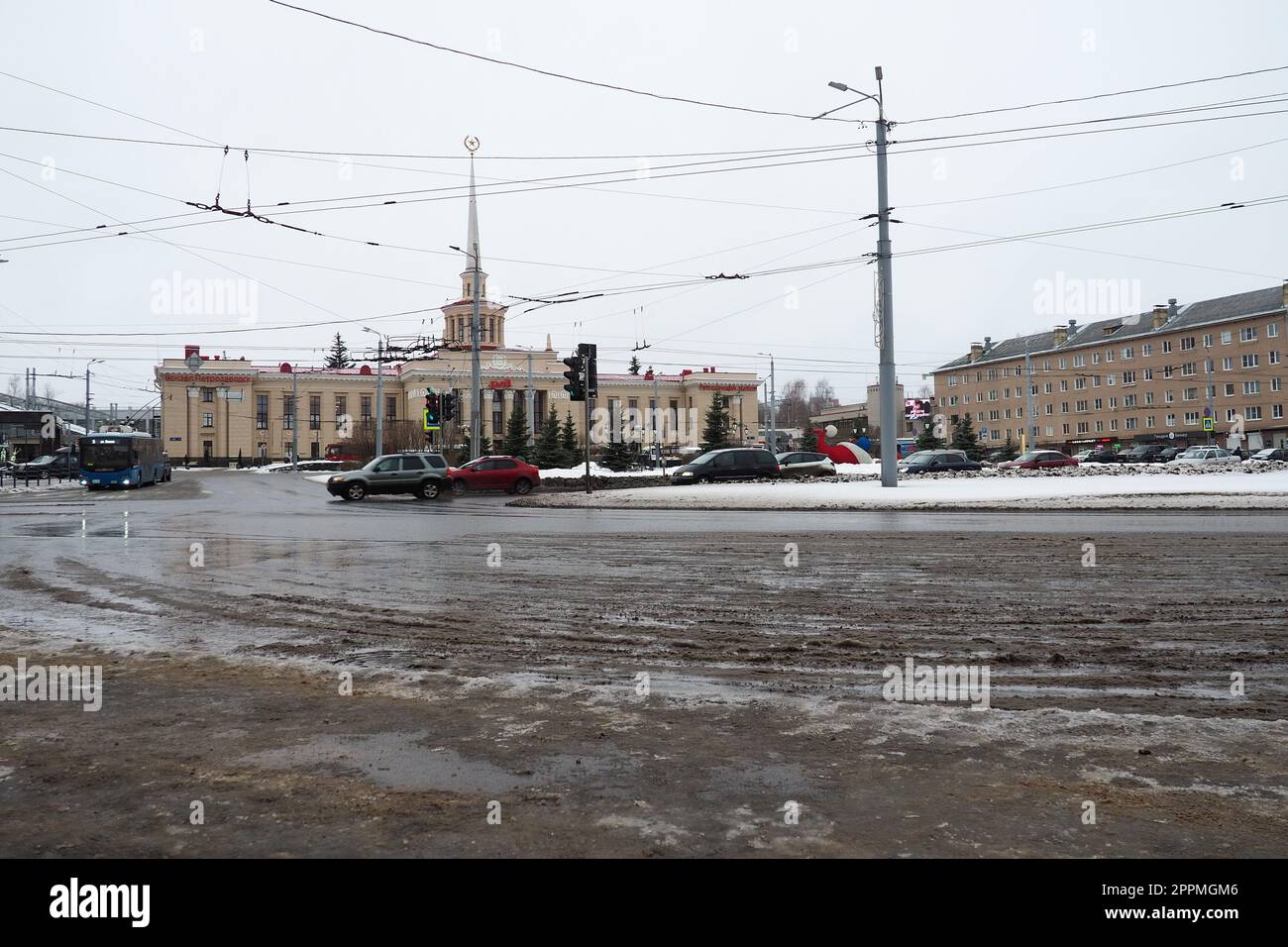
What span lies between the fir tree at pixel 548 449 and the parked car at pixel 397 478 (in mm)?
29929

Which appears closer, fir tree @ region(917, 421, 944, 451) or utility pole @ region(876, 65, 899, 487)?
utility pole @ region(876, 65, 899, 487)

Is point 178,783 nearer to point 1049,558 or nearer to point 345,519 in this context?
point 1049,558

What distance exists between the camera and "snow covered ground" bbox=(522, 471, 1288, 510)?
73.0 ft

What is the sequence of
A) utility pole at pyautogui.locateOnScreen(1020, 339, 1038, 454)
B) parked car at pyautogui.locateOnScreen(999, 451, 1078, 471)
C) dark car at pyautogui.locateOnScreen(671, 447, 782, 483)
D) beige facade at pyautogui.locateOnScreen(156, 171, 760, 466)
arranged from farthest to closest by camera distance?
1. beige facade at pyautogui.locateOnScreen(156, 171, 760, 466)
2. utility pole at pyautogui.locateOnScreen(1020, 339, 1038, 454)
3. parked car at pyautogui.locateOnScreen(999, 451, 1078, 471)
4. dark car at pyautogui.locateOnScreen(671, 447, 782, 483)

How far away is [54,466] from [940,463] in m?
51.9

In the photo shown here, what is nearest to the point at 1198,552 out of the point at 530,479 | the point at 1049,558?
the point at 1049,558

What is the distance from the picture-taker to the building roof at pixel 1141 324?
86.2 m

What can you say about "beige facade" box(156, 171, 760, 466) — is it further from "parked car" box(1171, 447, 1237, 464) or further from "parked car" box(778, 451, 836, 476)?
"parked car" box(778, 451, 836, 476)

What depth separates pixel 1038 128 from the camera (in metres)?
20.6

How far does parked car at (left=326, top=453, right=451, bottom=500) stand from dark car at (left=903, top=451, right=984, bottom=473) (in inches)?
878

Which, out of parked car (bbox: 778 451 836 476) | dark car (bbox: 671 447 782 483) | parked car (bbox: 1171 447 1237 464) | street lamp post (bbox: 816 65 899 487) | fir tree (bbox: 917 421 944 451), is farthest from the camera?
fir tree (bbox: 917 421 944 451)

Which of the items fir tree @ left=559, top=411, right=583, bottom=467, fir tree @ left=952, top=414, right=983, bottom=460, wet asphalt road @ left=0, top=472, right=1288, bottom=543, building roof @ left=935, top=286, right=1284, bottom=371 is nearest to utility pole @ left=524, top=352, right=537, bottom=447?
fir tree @ left=559, top=411, right=583, bottom=467

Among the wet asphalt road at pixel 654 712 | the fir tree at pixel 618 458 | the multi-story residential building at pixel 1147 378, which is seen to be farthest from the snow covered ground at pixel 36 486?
the multi-story residential building at pixel 1147 378

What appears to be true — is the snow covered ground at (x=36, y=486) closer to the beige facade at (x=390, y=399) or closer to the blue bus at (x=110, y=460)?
the blue bus at (x=110, y=460)
